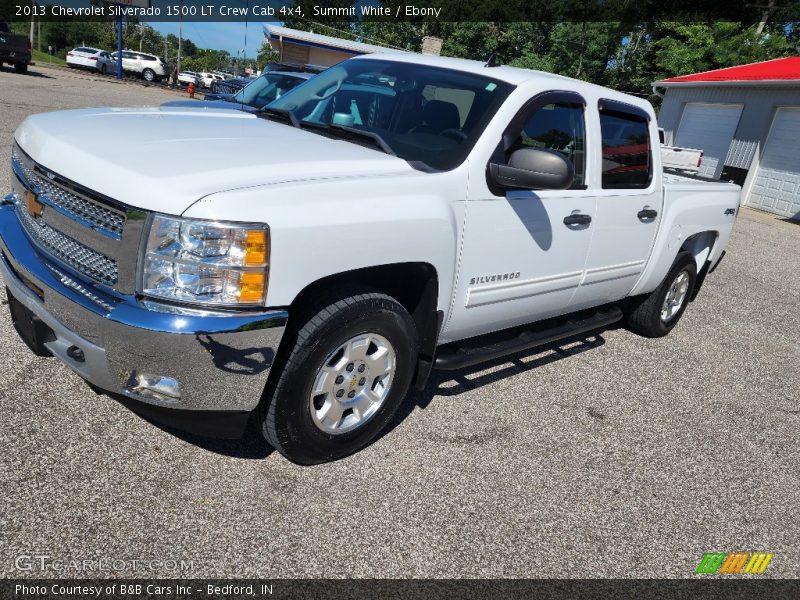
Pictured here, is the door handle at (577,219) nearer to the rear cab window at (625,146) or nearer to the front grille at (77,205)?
the rear cab window at (625,146)

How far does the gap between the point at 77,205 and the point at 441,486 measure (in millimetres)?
2015

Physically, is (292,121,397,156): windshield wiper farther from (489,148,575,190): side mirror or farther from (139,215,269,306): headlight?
(139,215,269,306): headlight

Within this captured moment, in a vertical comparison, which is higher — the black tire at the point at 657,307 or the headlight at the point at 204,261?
the headlight at the point at 204,261

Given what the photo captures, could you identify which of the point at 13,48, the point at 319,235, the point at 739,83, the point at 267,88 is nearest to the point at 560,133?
the point at 319,235

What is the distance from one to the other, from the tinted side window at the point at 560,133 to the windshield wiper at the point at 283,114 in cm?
124

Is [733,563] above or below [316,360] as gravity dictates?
below

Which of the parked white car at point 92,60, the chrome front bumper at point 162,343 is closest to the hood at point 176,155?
the chrome front bumper at point 162,343

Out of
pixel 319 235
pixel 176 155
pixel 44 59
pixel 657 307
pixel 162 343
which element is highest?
pixel 176 155

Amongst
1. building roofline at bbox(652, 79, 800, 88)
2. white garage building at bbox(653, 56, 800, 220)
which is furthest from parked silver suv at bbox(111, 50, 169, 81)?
white garage building at bbox(653, 56, 800, 220)

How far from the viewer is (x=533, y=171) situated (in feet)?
9.87

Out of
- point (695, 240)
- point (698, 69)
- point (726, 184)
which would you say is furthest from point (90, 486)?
point (698, 69)

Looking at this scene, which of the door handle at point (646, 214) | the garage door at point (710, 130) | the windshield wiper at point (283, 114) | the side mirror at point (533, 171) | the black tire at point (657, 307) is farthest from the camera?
the garage door at point (710, 130)

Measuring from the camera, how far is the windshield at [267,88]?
31.8ft

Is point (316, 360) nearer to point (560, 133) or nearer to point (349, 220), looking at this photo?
point (349, 220)
